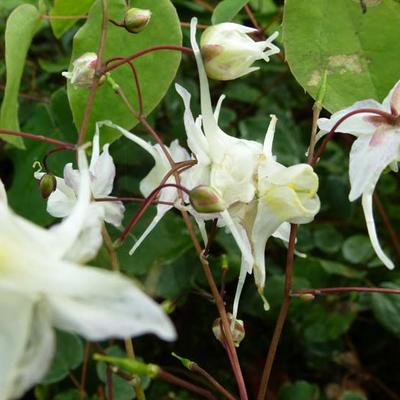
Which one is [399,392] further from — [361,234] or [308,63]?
[308,63]

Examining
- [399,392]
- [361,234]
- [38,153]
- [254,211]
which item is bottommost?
[399,392]

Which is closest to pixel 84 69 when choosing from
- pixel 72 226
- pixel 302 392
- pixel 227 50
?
pixel 227 50

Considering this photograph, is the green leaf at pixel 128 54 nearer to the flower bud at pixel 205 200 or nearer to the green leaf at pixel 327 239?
the flower bud at pixel 205 200

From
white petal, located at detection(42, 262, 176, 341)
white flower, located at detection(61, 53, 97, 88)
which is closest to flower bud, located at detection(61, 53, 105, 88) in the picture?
white flower, located at detection(61, 53, 97, 88)

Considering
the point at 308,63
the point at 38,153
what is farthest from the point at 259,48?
the point at 38,153

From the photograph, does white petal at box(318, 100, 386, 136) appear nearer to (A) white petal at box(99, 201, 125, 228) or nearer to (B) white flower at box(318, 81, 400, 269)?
(B) white flower at box(318, 81, 400, 269)

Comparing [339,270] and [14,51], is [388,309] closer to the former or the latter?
[339,270]
